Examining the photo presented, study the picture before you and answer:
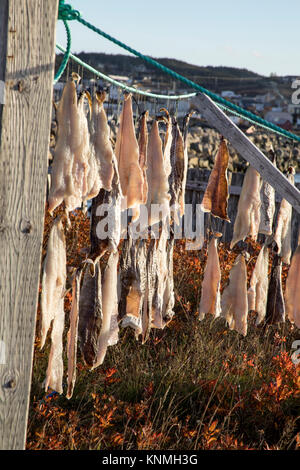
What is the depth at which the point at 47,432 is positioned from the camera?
3.54m

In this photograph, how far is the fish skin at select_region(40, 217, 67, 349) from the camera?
245 centimetres

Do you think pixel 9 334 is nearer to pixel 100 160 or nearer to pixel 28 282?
pixel 28 282

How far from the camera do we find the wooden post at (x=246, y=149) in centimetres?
265

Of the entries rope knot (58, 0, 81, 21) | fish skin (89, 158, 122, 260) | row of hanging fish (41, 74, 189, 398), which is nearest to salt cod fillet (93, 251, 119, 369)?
row of hanging fish (41, 74, 189, 398)

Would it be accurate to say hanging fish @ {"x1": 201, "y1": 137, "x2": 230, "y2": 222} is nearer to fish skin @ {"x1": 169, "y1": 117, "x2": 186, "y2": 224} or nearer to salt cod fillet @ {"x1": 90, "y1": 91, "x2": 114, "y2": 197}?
fish skin @ {"x1": 169, "y1": 117, "x2": 186, "y2": 224}

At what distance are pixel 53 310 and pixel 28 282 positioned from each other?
32cm

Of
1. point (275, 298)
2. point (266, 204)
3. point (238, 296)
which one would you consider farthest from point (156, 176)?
point (275, 298)

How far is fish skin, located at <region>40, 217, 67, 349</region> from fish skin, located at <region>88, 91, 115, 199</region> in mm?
248

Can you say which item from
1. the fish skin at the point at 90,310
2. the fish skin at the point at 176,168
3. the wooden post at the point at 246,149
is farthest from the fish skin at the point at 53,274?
the wooden post at the point at 246,149

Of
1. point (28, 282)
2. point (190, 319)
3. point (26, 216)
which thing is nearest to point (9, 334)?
point (28, 282)

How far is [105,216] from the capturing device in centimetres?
245

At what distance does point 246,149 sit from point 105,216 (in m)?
0.79

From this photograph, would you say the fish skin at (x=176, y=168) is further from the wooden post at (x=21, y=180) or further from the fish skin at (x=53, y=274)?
the wooden post at (x=21, y=180)

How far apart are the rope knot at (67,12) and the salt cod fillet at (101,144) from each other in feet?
1.43
